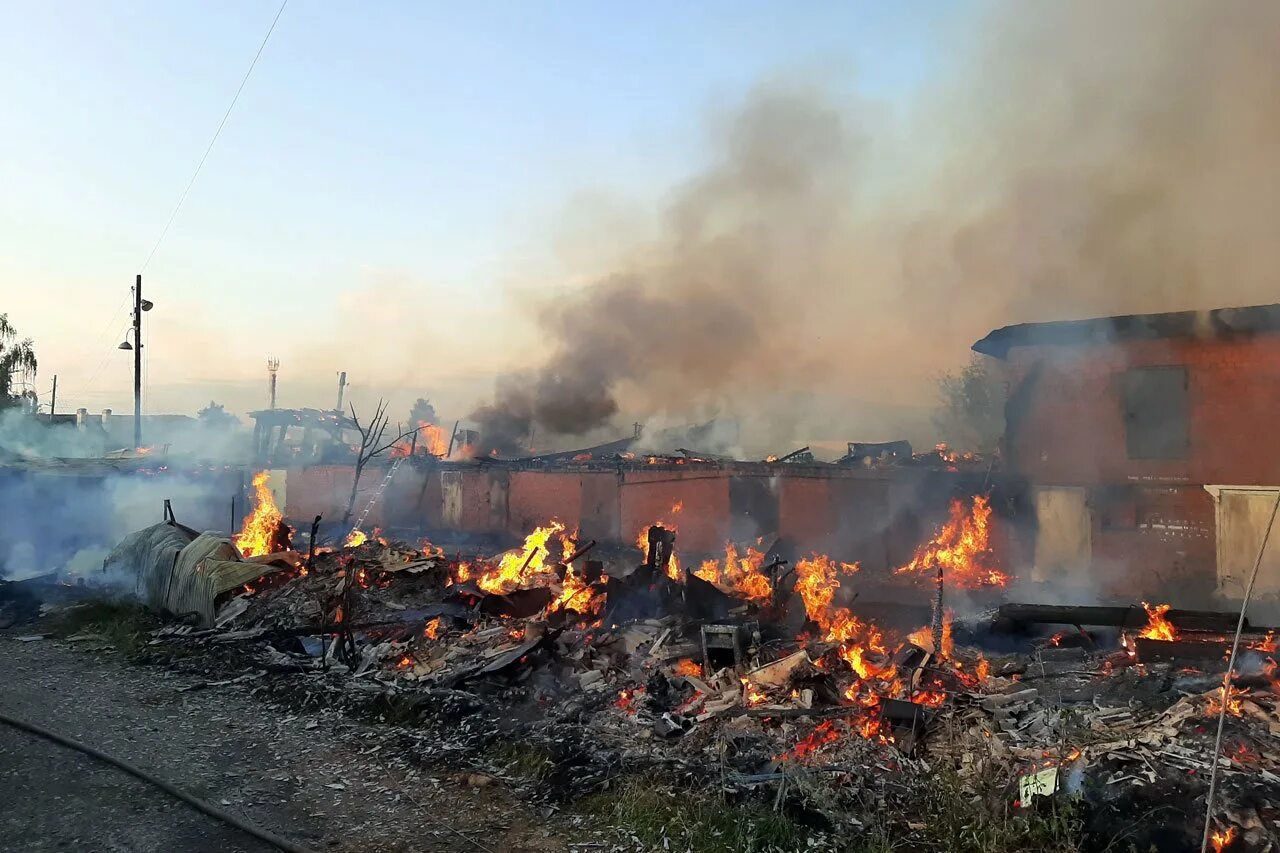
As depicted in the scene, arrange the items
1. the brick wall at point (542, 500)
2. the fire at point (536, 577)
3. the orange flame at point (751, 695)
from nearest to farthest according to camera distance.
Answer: the orange flame at point (751, 695) < the fire at point (536, 577) < the brick wall at point (542, 500)

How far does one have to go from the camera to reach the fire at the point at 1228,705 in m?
6.36

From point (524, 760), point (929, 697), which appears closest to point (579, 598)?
point (524, 760)

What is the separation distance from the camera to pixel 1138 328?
17.3 m

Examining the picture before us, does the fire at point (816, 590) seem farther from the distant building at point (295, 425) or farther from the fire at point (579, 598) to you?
the distant building at point (295, 425)

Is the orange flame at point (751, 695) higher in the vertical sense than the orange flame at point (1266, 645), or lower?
lower

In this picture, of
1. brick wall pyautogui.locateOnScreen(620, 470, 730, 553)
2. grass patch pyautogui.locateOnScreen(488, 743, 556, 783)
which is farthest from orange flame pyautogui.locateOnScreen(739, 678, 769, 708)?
brick wall pyautogui.locateOnScreen(620, 470, 730, 553)

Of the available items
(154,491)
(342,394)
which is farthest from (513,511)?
(342,394)

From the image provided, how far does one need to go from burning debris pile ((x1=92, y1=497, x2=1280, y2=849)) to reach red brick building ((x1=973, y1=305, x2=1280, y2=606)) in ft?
25.2

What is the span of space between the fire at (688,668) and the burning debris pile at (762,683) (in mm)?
31

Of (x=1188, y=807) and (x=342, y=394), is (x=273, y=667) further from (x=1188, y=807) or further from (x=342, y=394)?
(x=342, y=394)

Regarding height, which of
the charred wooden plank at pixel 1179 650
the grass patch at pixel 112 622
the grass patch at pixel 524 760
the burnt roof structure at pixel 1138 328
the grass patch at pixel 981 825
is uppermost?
the burnt roof structure at pixel 1138 328

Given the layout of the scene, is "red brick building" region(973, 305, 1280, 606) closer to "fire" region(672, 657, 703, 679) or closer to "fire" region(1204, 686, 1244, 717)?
"fire" region(1204, 686, 1244, 717)

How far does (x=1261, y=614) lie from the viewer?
13.2 metres

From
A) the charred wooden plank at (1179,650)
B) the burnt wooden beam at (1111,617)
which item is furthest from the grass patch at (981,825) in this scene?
the burnt wooden beam at (1111,617)
